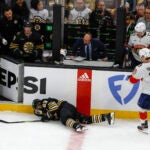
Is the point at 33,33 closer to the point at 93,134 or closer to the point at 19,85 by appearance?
the point at 19,85

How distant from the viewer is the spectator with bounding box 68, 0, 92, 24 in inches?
383

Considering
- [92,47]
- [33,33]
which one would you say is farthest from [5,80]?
[92,47]

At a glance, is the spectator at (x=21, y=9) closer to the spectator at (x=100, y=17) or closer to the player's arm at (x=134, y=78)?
the spectator at (x=100, y=17)

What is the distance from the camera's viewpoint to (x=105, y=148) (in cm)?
677

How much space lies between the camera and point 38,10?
10.1 meters

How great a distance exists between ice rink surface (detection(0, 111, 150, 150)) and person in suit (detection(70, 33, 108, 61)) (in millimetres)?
1218

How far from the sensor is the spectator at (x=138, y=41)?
7.89 metres

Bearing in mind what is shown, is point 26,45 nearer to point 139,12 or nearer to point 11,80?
point 11,80

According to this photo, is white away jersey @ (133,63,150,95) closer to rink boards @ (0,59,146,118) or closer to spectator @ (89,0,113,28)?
rink boards @ (0,59,146,118)

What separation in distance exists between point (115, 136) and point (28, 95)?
1581mm

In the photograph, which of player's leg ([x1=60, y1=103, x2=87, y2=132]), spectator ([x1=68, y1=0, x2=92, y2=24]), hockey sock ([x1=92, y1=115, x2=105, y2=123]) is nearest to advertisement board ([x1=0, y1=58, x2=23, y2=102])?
player's leg ([x1=60, y1=103, x2=87, y2=132])

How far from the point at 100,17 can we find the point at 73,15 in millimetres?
646

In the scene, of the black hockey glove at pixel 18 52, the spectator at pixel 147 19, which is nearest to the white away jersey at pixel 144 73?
the spectator at pixel 147 19

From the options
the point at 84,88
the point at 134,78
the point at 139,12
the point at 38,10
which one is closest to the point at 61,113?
the point at 84,88
